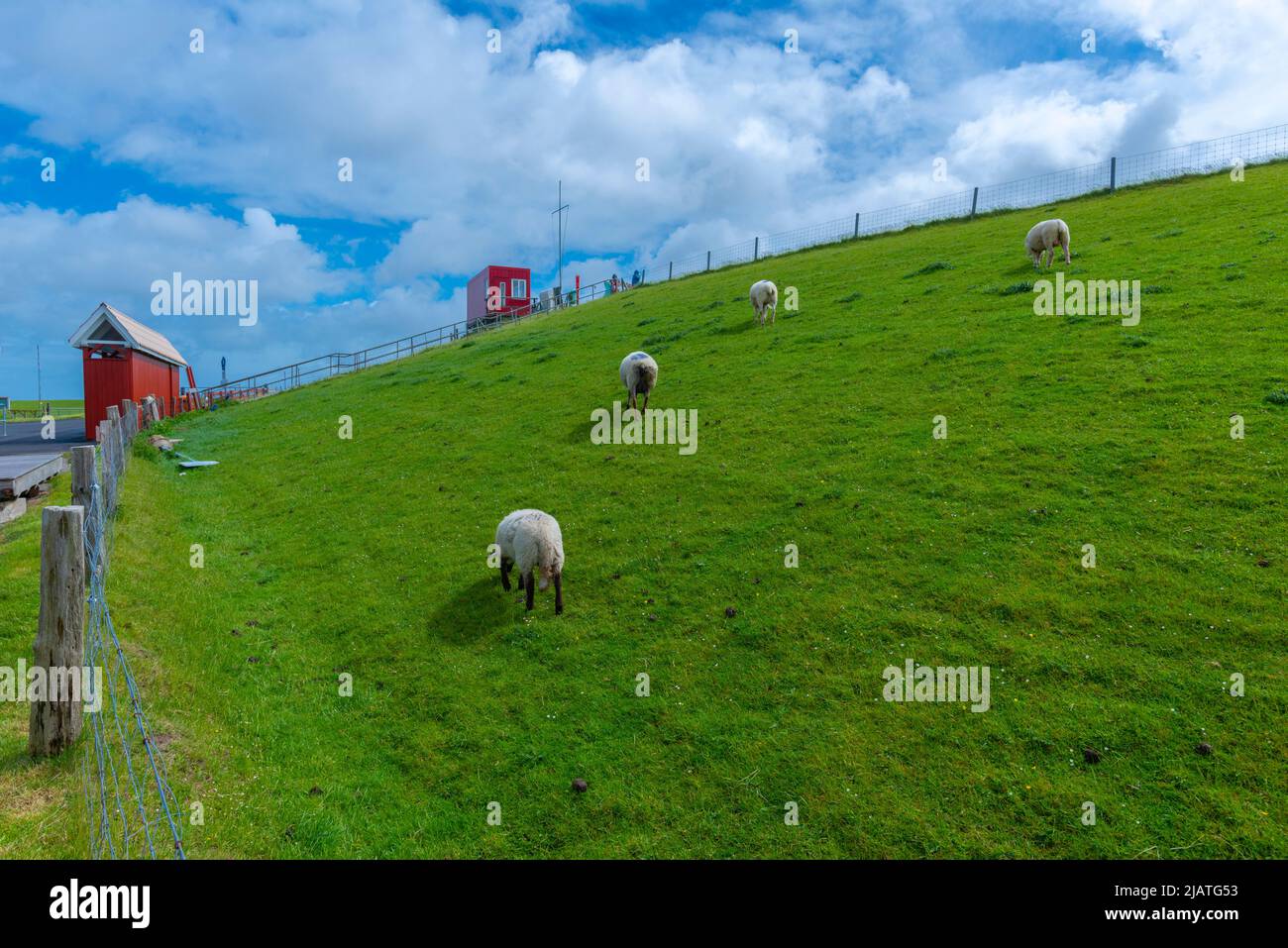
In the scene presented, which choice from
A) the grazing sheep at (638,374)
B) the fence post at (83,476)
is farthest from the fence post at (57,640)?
the grazing sheep at (638,374)

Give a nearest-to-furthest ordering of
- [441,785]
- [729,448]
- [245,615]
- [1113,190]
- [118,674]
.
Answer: [441,785], [118,674], [245,615], [729,448], [1113,190]

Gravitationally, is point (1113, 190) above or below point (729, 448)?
above

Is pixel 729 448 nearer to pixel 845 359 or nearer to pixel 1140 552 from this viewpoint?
pixel 845 359

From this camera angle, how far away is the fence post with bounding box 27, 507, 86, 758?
6539 millimetres

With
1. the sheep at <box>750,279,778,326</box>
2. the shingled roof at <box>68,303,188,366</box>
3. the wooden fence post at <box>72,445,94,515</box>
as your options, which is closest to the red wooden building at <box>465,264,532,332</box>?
the shingled roof at <box>68,303,188,366</box>

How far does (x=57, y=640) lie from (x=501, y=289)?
210 feet

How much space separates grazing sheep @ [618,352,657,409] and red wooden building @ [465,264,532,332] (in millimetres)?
47686

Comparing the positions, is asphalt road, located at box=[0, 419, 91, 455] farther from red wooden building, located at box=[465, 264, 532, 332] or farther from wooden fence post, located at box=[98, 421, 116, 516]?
red wooden building, located at box=[465, 264, 532, 332]

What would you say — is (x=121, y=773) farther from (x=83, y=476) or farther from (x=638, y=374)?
(x=638, y=374)

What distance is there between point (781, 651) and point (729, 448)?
7.54 m

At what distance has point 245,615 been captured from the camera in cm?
1173

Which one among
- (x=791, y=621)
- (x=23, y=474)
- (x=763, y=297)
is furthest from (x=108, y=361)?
(x=791, y=621)

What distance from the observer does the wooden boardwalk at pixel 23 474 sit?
52.3 ft
